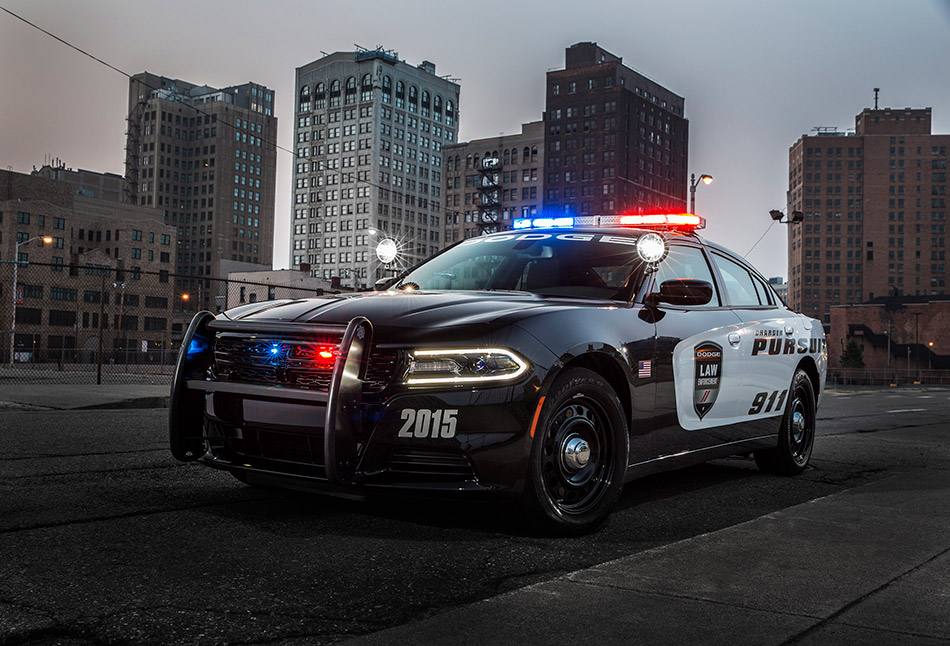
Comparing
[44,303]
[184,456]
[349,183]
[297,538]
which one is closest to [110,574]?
[297,538]

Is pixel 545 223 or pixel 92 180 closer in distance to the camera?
pixel 545 223

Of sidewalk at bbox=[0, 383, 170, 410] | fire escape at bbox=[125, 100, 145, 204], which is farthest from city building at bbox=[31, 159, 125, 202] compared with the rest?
sidewalk at bbox=[0, 383, 170, 410]

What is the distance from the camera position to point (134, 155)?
629 ft

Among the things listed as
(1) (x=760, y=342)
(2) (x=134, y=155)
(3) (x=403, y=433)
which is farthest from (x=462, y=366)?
(2) (x=134, y=155)

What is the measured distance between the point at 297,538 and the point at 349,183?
520 feet

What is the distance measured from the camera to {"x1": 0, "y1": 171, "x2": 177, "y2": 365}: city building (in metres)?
94.7

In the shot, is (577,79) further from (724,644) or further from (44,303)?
(724,644)

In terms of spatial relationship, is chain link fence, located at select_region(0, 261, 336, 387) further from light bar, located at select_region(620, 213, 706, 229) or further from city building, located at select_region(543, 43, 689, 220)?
light bar, located at select_region(620, 213, 706, 229)

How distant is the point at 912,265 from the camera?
17725 cm

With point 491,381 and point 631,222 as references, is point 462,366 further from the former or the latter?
point 631,222

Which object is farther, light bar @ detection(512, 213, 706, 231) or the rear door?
light bar @ detection(512, 213, 706, 231)

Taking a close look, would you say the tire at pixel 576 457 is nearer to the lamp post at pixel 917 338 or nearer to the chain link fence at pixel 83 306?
the chain link fence at pixel 83 306

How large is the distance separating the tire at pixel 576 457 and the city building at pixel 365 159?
14649 cm

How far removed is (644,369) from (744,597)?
1740 millimetres
